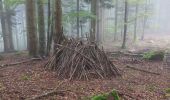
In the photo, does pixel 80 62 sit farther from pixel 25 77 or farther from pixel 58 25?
pixel 58 25

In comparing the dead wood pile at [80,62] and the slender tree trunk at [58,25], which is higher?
the slender tree trunk at [58,25]

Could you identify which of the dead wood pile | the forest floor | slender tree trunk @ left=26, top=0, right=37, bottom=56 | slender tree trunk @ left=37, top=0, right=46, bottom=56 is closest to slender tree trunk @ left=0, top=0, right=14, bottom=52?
slender tree trunk @ left=37, top=0, right=46, bottom=56

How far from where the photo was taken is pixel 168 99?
9.52m

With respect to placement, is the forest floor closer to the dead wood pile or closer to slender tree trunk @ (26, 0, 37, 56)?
the dead wood pile

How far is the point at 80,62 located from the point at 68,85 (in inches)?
69.3

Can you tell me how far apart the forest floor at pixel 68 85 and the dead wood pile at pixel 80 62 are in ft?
1.45

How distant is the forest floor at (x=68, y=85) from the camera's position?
28.8 feet

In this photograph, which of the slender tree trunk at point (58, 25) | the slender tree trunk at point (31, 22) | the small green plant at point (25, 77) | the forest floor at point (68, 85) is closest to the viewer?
the forest floor at point (68, 85)

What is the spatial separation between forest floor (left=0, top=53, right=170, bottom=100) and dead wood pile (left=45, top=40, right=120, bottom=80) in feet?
1.45

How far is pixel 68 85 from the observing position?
395 inches

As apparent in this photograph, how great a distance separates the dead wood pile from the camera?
446 inches

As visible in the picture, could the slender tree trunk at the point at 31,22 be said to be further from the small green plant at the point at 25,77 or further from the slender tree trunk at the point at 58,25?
the small green plant at the point at 25,77

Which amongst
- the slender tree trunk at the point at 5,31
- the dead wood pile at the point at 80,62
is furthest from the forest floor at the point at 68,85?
the slender tree trunk at the point at 5,31

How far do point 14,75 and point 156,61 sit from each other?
10.8 m
